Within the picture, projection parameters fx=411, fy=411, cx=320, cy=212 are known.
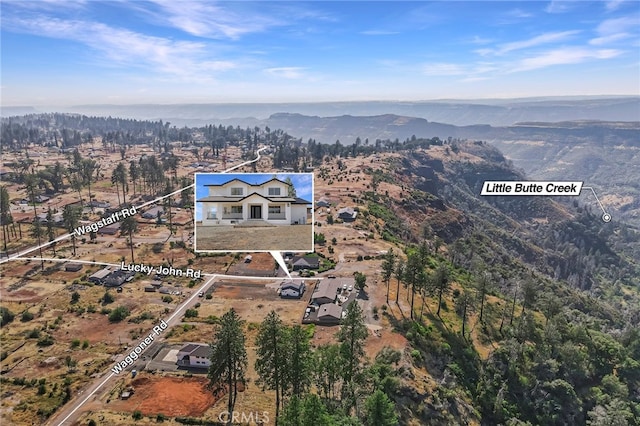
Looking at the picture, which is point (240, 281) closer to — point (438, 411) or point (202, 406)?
point (202, 406)

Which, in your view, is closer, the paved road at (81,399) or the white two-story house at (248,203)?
the white two-story house at (248,203)

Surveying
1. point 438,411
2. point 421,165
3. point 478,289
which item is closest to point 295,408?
point 438,411

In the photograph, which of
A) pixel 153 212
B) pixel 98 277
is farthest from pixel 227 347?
pixel 153 212

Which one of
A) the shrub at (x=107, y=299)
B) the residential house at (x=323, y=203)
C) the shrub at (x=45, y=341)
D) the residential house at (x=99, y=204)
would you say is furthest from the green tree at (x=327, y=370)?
the residential house at (x=99, y=204)

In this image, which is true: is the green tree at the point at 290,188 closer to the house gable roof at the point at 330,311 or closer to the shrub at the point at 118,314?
the house gable roof at the point at 330,311

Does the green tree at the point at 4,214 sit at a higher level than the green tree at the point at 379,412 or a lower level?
higher

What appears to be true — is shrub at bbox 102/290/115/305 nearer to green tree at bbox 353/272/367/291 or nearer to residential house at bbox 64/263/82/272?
residential house at bbox 64/263/82/272

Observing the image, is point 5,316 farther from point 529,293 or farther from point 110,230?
point 529,293
